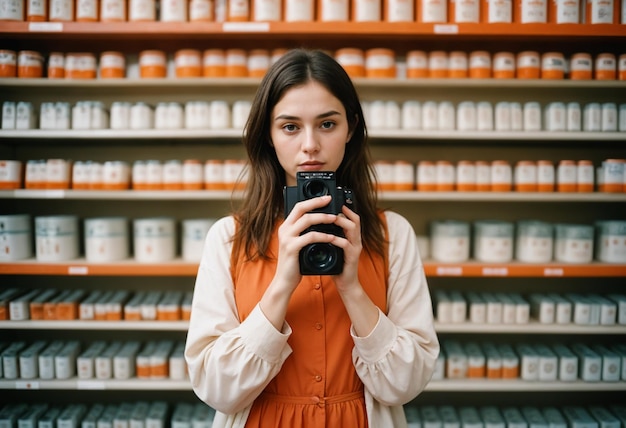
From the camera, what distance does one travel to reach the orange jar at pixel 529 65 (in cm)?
185

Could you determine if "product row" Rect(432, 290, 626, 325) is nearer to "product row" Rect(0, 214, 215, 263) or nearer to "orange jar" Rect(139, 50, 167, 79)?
"product row" Rect(0, 214, 215, 263)

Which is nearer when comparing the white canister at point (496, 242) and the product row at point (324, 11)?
the product row at point (324, 11)

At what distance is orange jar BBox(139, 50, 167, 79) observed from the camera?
1872 mm

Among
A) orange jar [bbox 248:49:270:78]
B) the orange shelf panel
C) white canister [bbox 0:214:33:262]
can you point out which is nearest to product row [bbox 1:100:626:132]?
orange jar [bbox 248:49:270:78]

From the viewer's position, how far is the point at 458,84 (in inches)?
73.6

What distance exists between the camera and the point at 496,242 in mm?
1912

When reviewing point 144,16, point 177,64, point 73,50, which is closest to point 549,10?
point 177,64

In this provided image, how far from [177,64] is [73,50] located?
762 mm

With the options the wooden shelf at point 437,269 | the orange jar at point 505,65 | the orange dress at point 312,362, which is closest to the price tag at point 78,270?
the wooden shelf at point 437,269

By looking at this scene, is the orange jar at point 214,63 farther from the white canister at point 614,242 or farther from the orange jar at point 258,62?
the white canister at point 614,242

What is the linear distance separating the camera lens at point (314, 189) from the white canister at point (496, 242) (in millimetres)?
1401

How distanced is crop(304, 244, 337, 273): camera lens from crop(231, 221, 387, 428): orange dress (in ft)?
0.45

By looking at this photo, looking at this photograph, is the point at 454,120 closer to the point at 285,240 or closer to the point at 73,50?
the point at 285,240

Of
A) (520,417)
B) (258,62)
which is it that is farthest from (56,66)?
(520,417)
